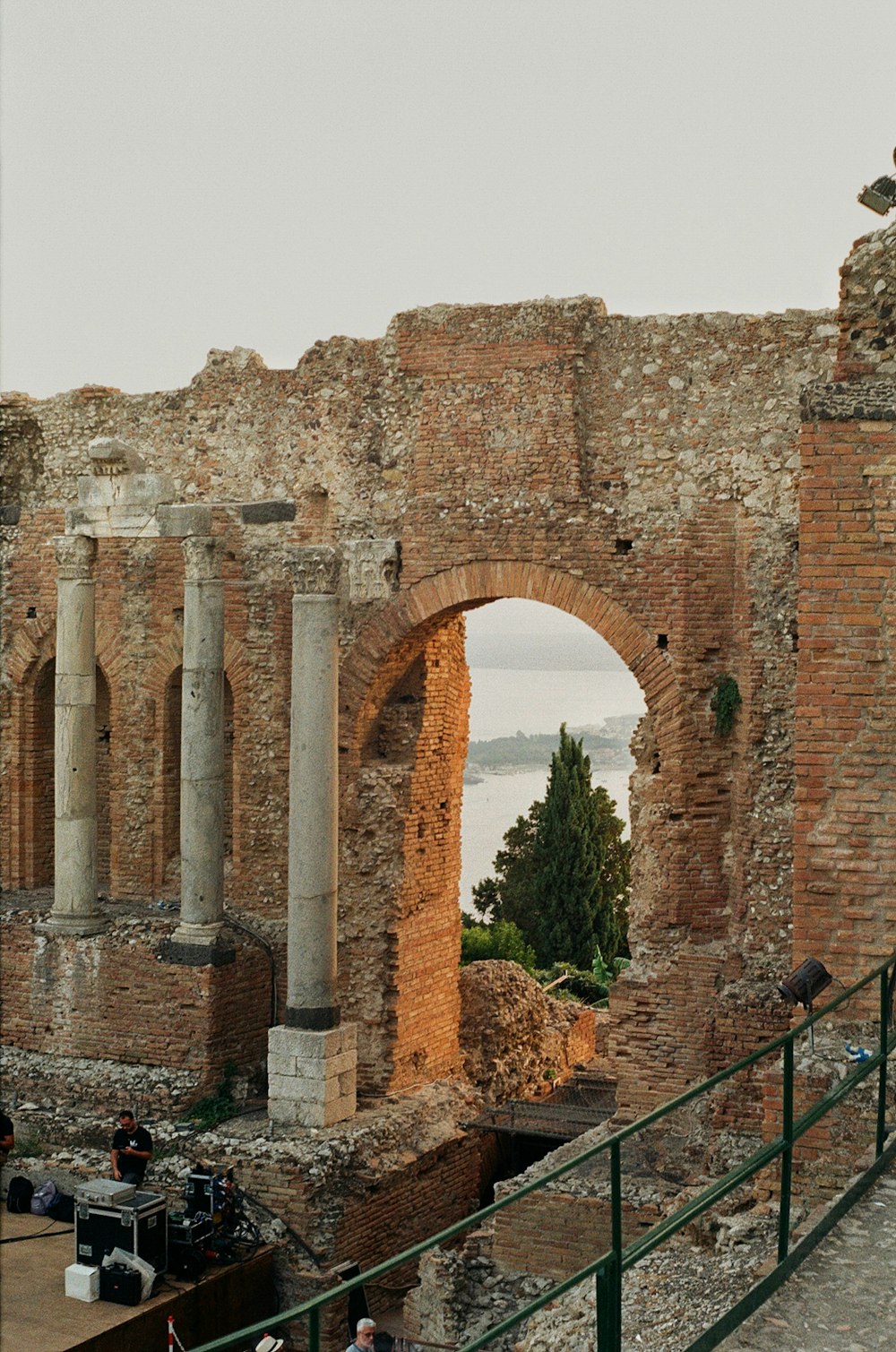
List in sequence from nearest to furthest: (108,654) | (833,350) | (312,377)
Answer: (833,350) < (312,377) < (108,654)

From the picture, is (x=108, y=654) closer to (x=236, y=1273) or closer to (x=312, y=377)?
(x=312, y=377)

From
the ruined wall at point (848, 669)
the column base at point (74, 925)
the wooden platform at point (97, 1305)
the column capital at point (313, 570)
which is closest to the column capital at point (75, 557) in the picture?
the column capital at point (313, 570)

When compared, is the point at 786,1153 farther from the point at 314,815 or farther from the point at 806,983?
the point at 314,815

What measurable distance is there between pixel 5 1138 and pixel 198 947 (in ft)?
7.25

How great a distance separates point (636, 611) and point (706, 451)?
1.39 m

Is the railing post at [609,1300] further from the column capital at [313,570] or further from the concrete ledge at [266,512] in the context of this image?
the concrete ledge at [266,512]

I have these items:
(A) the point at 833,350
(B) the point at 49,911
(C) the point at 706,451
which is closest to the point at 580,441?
(C) the point at 706,451

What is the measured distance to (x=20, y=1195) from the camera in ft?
43.5

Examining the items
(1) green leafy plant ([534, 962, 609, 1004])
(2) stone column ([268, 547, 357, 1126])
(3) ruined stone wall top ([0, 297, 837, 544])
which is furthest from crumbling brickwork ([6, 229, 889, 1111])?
(1) green leafy plant ([534, 962, 609, 1004])

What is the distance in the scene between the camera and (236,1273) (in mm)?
12211

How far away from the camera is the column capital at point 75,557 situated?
52.1 ft

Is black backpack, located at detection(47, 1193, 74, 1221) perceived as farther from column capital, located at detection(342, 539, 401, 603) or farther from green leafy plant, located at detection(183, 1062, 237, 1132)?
column capital, located at detection(342, 539, 401, 603)

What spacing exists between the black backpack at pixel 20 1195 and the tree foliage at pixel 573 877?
1371 centimetres

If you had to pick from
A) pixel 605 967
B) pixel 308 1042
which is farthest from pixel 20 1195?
pixel 605 967
